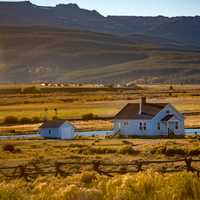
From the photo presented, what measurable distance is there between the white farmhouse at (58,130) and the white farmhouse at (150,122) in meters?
5.26

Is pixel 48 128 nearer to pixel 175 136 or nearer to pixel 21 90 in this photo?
pixel 175 136

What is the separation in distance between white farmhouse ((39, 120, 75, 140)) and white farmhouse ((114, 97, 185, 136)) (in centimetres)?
526

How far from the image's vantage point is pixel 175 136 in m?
65.1

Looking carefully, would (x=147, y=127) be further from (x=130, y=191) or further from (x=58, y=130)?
(x=130, y=191)

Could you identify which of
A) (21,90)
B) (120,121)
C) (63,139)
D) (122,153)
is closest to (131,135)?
(120,121)

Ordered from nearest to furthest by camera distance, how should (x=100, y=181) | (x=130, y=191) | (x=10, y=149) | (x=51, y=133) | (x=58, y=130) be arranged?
(x=130, y=191)
(x=100, y=181)
(x=10, y=149)
(x=58, y=130)
(x=51, y=133)

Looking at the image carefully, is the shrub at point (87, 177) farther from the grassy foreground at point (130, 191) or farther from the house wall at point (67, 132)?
the house wall at point (67, 132)

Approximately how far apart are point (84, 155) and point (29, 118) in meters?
47.8

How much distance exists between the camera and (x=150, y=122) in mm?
68312

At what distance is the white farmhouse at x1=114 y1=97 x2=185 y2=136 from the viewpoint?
225 ft

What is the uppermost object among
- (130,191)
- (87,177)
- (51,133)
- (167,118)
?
(130,191)

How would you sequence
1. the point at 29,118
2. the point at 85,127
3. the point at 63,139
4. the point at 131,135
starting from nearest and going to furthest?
1. the point at 63,139
2. the point at 131,135
3. the point at 85,127
4. the point at 29,118

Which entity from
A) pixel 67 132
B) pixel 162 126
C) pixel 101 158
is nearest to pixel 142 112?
pixel 162 126

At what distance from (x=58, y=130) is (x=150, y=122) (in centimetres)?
883
